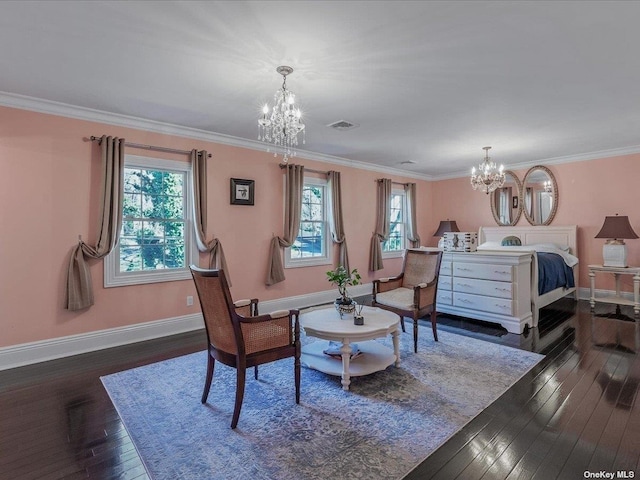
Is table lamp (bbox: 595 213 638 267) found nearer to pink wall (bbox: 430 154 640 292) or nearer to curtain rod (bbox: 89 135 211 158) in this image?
pink wall (bbox: 430 154 640 292)

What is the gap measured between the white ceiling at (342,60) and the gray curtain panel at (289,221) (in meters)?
1.08

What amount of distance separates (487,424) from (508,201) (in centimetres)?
571

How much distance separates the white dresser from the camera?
13.6 feet

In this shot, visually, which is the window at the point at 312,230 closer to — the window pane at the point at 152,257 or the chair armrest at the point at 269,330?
the window pane at the point at 152,257

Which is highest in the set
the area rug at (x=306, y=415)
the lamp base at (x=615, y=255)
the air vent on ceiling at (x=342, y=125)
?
the air vent on ceiling at (x=342, y=125)

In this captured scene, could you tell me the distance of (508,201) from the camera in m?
6.86

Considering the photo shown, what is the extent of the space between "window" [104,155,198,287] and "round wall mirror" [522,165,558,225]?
612cm

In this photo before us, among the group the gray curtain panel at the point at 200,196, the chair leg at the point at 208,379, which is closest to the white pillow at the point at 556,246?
the gray curtain panel at the point at 200,196

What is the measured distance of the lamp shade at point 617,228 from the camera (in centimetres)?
504

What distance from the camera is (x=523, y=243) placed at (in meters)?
6.54

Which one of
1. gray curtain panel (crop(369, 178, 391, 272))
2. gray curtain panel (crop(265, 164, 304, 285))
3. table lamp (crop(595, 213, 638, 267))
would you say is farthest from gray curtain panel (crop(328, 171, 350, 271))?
table lamp (crop(595, 213, 638, 267))

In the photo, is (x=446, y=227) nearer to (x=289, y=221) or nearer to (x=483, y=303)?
(x=483, y=303)

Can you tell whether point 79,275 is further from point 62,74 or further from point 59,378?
point 62,74

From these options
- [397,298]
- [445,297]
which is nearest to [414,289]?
[397,298]
